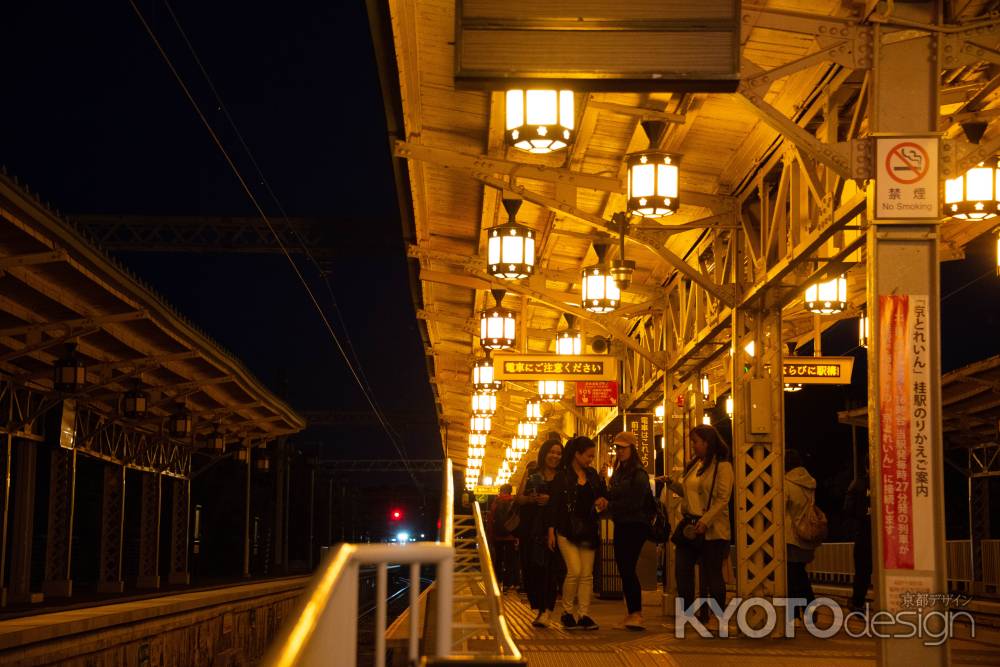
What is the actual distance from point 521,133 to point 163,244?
36218mm

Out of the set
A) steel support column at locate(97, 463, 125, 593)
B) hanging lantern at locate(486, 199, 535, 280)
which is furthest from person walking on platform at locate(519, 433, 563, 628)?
steel support column at locate(97, 463, 125, 593)

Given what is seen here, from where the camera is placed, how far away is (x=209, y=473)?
49.2 meters

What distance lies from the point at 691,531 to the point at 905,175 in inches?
194

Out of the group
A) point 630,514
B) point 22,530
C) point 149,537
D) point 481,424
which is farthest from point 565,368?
point 481,424

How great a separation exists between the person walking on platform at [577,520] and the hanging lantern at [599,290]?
4.79 m

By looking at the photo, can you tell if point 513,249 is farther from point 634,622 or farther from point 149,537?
point 149,537

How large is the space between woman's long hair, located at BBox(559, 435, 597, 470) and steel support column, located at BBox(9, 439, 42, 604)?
1249 centimetres

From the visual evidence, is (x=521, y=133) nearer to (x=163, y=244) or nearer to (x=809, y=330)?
(x=809, y=330)

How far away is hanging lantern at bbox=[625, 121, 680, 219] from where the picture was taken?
12375 mm

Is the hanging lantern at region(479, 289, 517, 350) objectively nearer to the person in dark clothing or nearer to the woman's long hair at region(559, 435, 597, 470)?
the person in dark clothing

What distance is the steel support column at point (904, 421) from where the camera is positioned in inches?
314

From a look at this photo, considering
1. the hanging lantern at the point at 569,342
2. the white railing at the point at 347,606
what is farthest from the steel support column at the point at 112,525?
the white railing at the point at 347,606

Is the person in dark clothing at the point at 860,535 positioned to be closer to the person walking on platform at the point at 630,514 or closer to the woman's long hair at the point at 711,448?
the woman's long hair at the point at 711,448

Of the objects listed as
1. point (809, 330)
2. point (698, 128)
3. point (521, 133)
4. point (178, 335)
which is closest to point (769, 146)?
point (698, 128)
